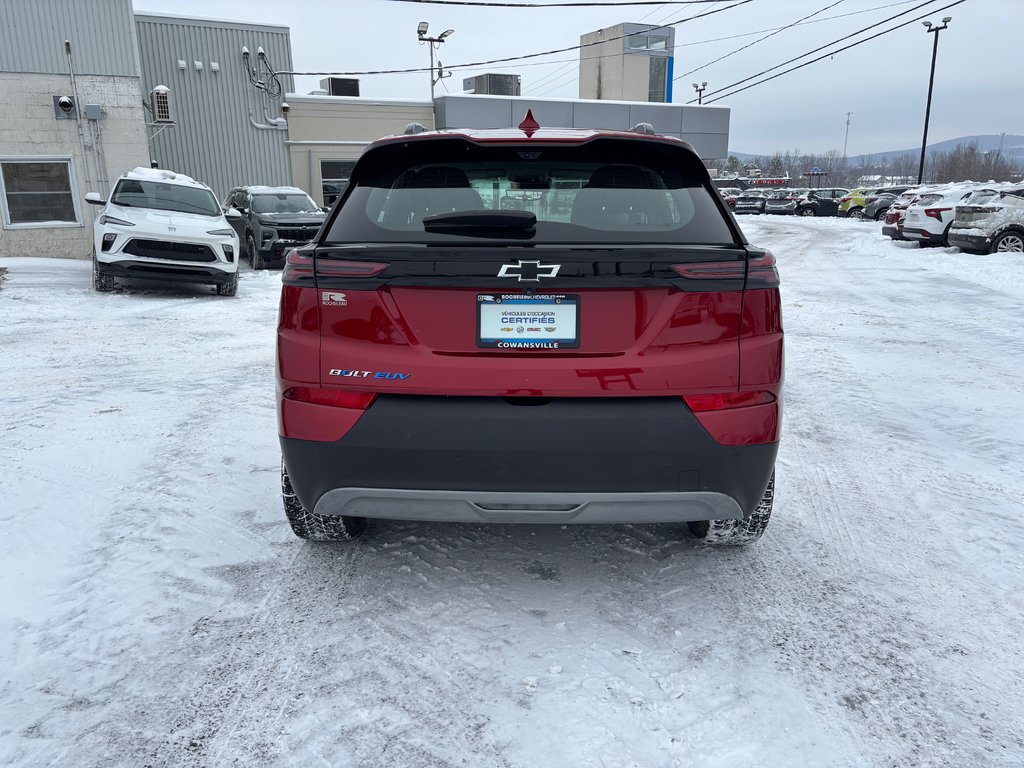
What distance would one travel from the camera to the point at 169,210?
39.2ft

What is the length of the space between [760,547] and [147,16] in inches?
943

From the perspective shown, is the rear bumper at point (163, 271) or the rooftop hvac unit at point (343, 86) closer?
the rear bumper at point (163, 271)

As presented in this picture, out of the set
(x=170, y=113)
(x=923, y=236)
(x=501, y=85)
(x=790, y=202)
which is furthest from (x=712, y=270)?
(x=790, y=202)

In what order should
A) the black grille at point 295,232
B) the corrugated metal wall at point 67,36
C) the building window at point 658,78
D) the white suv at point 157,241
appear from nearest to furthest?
the white suv at point 157,241, the black grille at point 295,232, the corrugated metal wall at point 67,36, the building window at point 658,78

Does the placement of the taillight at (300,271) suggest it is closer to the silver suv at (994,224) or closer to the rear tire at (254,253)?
the rear tire at (254,253)

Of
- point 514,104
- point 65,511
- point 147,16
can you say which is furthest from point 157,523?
point 514,104

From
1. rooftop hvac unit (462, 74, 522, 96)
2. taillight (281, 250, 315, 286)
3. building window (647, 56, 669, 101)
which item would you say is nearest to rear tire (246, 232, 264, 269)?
taillight (281, 250, 315, 286)

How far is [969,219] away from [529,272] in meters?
17.9

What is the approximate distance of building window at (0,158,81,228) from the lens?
1638cm

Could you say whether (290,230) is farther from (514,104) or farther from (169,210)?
(514,104)

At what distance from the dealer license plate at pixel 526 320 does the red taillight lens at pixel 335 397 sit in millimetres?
448

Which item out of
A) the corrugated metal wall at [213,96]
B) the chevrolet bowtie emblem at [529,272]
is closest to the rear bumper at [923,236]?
the corrugated metal wall at [213,96]

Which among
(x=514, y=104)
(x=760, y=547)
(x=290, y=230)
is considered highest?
(x=514, y=104)

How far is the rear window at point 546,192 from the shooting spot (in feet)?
9.03
